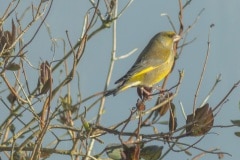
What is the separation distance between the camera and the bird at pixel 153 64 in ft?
15.5

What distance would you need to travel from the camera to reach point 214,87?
2.92 metres

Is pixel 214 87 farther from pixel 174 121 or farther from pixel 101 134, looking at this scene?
pixel 101 134

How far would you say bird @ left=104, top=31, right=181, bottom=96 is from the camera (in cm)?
473

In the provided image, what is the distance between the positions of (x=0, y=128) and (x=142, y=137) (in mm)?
956

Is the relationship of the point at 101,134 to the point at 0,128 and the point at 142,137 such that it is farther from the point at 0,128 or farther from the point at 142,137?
the point at 0,128

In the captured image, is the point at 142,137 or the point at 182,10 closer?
the point at 142,137

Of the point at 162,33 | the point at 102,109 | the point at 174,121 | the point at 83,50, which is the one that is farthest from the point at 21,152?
the point at 162,33

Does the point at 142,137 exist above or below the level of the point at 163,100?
below

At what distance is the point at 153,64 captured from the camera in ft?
17.2

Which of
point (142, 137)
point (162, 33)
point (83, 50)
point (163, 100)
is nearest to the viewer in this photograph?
point (142, 137)

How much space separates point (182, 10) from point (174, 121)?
2.19ft

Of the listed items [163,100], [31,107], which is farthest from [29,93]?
[163,100]

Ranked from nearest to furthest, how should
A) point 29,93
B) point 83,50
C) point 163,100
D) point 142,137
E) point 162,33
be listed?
point 142,137 → point 83,50 → point 163,100 → point 29,93 → point 162,33

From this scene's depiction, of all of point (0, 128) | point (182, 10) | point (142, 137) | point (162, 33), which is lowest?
point (142, 137)
